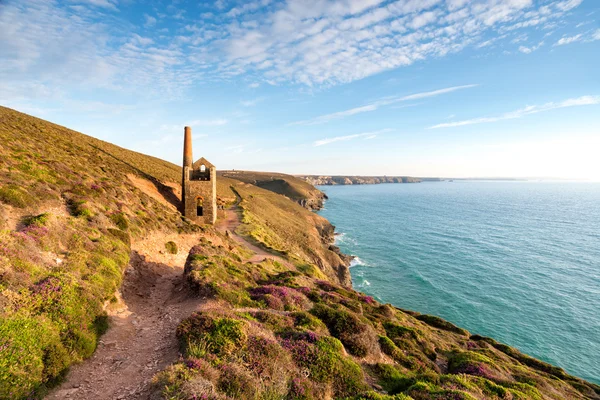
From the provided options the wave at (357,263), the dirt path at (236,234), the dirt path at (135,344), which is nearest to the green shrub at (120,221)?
the dirt path at (135,344)

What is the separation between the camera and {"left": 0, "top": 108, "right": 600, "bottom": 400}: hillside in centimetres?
858

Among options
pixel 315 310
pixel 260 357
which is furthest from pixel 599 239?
pixel 260 357

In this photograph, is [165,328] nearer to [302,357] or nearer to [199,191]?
[302,357]

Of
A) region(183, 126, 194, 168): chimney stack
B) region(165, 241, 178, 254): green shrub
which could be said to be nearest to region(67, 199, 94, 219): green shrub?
region(165, 241, 178, 254): green shrub

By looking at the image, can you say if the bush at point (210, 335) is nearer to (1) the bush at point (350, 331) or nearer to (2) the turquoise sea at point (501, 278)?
(1) the bush at point (350, 331)

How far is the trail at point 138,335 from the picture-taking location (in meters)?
8.84

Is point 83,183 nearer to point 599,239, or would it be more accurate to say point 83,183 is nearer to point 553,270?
point 553,270

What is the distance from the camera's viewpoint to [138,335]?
12.7m

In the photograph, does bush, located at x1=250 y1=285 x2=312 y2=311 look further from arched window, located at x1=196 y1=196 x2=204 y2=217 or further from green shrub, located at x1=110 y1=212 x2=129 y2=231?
arched window, located at x1=196 y1=196 x2=204 y2=217

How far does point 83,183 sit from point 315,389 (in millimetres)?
27406

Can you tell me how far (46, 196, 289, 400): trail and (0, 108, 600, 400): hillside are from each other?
0.07m

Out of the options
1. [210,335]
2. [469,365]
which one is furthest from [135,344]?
[469,365]

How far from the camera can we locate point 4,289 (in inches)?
380

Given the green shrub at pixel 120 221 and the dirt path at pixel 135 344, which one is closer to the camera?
the dirt path at pixel 135 344
